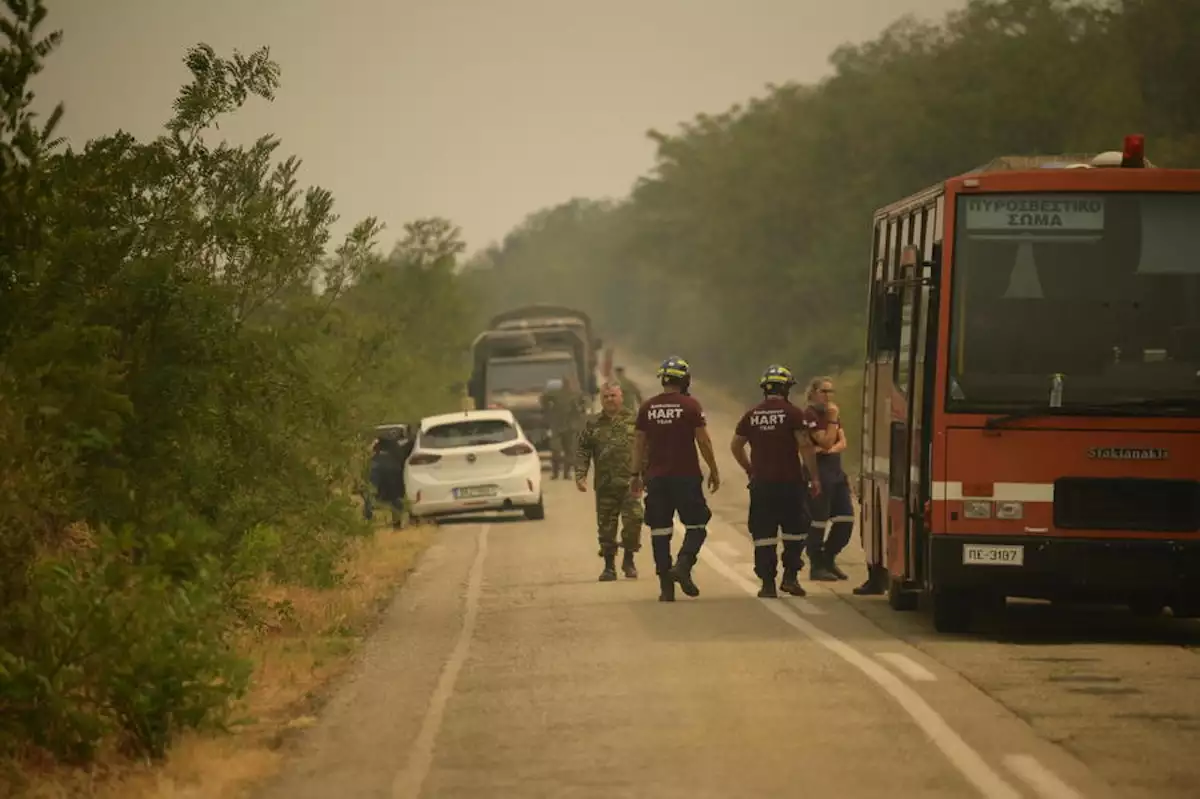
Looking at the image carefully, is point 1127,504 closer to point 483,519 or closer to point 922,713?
point 922,713

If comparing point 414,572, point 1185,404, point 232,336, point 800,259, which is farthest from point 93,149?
point 800,259

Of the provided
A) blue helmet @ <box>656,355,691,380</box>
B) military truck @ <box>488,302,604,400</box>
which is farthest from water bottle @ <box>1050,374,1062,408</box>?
military truck @ <box>488,302,604,400</box>

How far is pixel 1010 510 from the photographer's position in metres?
15.9

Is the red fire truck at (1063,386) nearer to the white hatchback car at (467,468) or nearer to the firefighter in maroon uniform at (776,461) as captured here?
the firefighter in maroon uniform at (776,461)

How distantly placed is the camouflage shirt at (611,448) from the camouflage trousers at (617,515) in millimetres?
160

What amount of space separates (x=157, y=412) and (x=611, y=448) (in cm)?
713

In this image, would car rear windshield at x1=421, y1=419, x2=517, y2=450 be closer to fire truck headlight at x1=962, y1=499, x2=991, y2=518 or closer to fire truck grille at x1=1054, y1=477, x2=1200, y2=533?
fire truck headlight at x1=962, y1=499, x2=991, y2=518

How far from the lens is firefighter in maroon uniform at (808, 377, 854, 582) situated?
861 inches

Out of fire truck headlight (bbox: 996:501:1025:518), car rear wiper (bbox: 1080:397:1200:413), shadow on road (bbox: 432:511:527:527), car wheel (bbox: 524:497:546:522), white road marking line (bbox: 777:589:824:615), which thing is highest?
car rear wiper (bbox: 1080:397:1200:413)

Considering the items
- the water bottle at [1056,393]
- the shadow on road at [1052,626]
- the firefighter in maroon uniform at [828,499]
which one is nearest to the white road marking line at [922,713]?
the shadow on road at [1052,626]

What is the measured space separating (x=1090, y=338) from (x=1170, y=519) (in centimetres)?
134

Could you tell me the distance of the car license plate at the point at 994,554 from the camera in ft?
52.1

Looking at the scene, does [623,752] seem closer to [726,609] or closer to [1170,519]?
[1170,519]

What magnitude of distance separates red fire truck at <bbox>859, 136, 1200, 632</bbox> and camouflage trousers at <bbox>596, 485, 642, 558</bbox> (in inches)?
233
